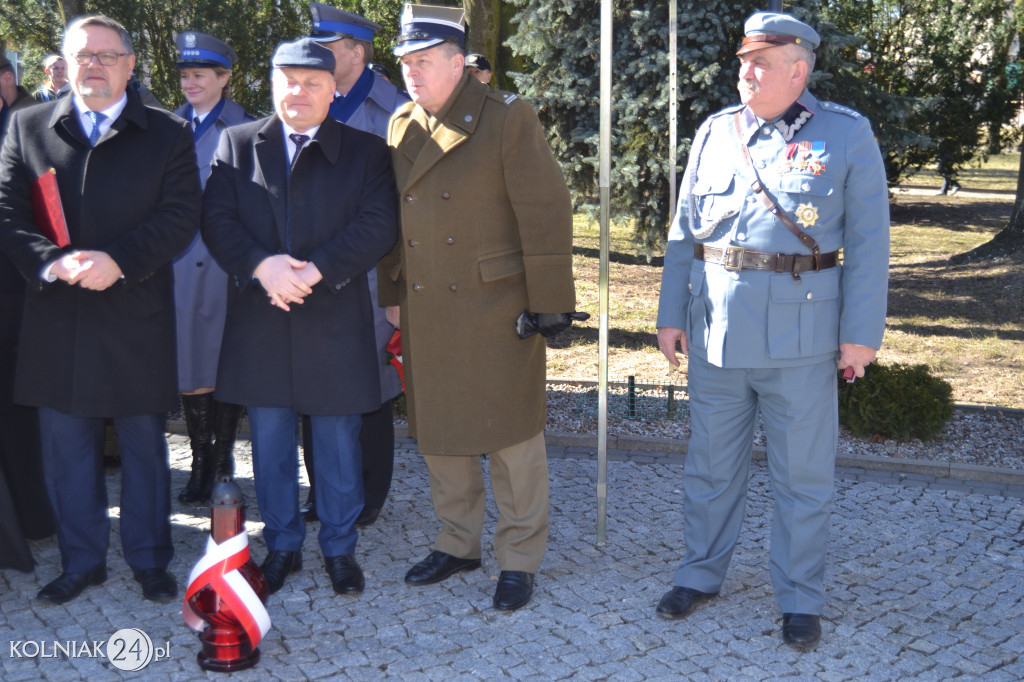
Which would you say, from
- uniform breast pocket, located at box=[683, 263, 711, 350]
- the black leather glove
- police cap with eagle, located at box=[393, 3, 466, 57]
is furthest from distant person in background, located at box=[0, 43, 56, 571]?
uniform breast pocket, located at box=[683, 263, 711, 350]

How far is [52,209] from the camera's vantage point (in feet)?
13.3

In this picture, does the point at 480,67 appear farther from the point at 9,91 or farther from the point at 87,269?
the point at 87,269

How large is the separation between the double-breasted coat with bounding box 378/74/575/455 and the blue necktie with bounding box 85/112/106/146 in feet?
3.67

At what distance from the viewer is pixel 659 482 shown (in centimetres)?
580

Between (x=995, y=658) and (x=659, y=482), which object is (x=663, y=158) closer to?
(x=659, y=482)

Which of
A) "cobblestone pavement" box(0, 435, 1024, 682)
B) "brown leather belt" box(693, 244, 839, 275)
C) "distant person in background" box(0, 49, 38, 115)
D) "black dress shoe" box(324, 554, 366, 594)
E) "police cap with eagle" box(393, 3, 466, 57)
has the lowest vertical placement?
"cobblestone pavement" box(0, 435, 1024, 682)

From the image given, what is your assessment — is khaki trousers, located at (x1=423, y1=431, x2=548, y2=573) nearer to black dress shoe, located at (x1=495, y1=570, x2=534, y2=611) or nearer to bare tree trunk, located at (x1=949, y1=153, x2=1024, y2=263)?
black dress shoe, located at (x1=495, y1=570, x2=534, y2=611)

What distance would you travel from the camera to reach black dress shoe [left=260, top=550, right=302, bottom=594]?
4.32m

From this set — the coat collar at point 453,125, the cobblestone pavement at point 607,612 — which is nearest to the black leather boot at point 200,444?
the cobblestone pavement at point 607,612

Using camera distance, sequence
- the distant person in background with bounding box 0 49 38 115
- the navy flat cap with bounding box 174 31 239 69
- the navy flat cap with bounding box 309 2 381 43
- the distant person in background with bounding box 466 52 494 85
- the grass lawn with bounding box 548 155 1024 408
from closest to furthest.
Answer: the distant person in background with bounding box 0 49 38 115
the navy flat cap with bounding box 309 2 381 43
the navy flat cap with bounding box 174 31 239 69
the distant person in background with bounding box 466 52 494 85
the grass lawn with bounding box 548 155 1024 408

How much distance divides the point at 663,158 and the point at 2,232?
21.4 ft

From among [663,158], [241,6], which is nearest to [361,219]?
[663,158]

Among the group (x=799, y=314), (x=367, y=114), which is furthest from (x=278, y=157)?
(x=799, y=314)

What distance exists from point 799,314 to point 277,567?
226 centimetres
